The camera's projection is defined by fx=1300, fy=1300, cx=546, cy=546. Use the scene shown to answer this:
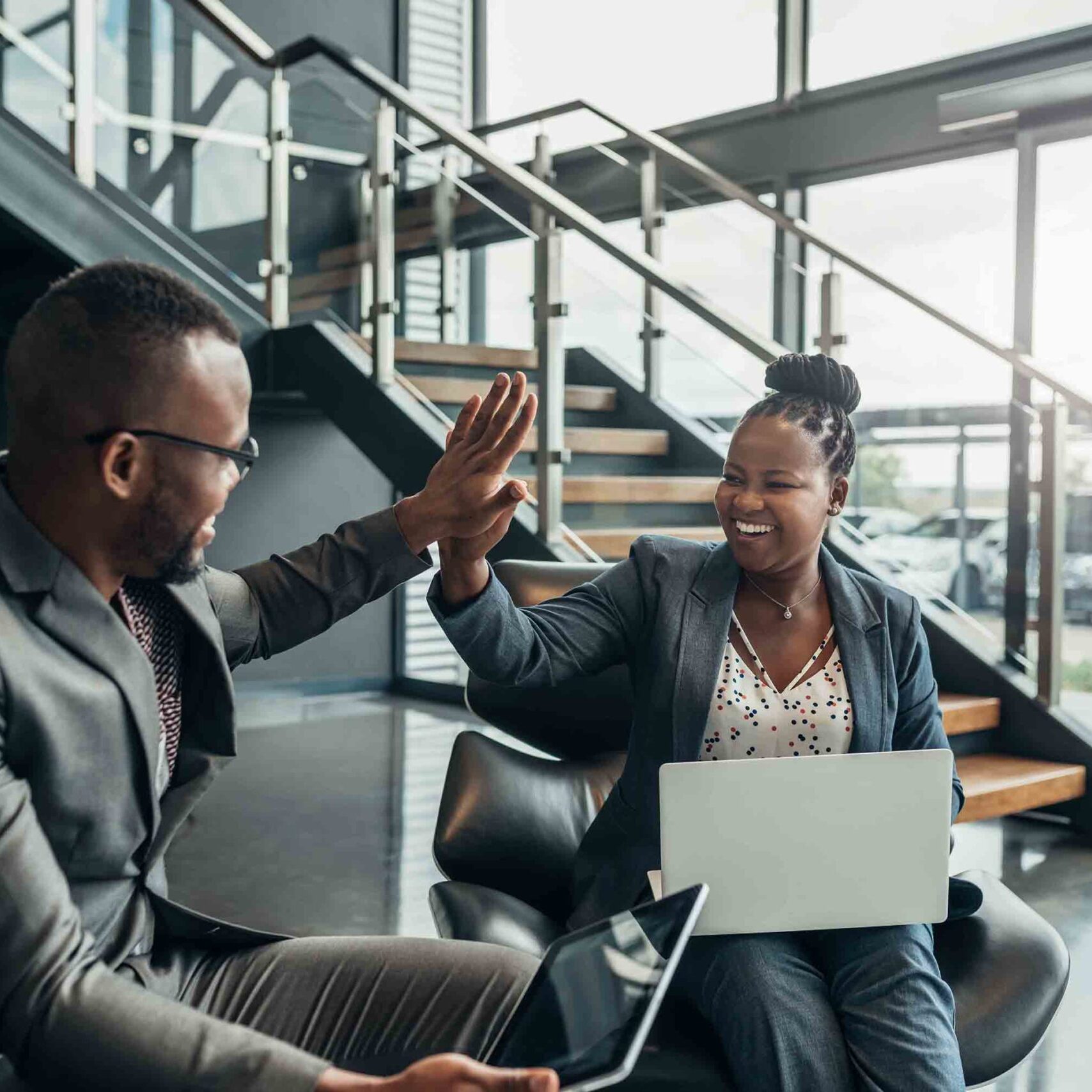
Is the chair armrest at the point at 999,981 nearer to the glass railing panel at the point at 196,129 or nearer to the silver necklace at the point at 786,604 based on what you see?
the silver necklace at the point at 786,604

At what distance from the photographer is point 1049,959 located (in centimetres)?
178

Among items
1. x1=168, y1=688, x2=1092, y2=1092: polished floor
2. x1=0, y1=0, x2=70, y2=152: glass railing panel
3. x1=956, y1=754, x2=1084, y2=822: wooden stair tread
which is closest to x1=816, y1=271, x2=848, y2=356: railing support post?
x1=956, y1=754, x2=1084, y2=822: wooden stair tread

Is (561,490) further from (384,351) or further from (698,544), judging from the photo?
(698,544)

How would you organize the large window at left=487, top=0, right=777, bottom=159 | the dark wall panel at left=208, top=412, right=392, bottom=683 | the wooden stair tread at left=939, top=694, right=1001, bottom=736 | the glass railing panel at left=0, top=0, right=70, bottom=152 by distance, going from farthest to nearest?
the dark wall panel at left=208, top=412, right=392, bottom=683, the large window at left=487, top=0, right=777, bottom=159, the glass railing panel at left=0, top=0, right=70, bottom=152, the wooden stair tread at left=939, top=694, right=1001, bottom=736

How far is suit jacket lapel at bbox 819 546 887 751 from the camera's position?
6.17ft

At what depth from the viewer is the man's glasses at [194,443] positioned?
3.83 ft

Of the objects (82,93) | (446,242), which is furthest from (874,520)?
(82,93)

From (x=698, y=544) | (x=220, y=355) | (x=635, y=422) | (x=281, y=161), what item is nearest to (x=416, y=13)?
(x=281, y=161)

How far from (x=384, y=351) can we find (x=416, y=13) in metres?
3.63

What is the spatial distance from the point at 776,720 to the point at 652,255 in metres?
3.74

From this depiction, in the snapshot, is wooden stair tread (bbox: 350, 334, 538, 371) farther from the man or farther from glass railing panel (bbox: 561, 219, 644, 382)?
the man

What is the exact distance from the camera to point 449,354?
4.80 meters

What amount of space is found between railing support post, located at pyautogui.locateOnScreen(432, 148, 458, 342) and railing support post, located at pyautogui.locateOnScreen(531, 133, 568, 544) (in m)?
0.93

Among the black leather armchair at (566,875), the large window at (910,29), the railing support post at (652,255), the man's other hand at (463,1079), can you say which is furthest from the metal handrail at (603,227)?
the man's other hand at (463,1079)
